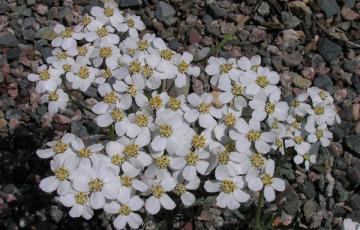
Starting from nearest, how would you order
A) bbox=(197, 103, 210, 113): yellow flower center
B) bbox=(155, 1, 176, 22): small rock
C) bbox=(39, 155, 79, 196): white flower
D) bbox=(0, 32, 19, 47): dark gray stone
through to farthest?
bbox=(39, 155, 79, 196): white flower
bbox=(197, 103, 210, 113): yellow flower center
bbox=(0, 32, 19, 47): dark gray stone
bbox=(155, 1, 176, 22): small rock

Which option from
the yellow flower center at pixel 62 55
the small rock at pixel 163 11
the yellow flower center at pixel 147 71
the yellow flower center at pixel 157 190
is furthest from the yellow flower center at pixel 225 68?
the small rock at pixel 163 11

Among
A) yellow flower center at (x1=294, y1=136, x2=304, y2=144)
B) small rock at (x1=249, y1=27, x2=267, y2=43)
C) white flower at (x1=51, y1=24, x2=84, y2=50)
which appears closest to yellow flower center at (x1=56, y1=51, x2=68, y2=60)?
white flower at (x1=51, y1=24, x2=84, y2=50)

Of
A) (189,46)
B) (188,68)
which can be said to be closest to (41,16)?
(189,46)

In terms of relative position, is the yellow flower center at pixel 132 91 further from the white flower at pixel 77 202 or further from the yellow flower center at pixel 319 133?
the yellow flower center at pixel 319 133

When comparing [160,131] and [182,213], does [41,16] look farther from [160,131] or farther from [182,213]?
[160,131]

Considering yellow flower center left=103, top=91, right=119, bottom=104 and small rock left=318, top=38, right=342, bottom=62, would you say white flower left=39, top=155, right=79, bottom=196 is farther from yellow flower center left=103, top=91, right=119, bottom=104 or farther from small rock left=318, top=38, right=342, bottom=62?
small rock left=318, top=38, right=342, bottom=62

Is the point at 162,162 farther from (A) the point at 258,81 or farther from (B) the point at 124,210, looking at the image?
(A) the point at 258,81
